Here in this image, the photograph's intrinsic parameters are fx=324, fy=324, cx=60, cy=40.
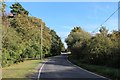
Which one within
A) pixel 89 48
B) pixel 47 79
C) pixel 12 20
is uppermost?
pixel 12 20

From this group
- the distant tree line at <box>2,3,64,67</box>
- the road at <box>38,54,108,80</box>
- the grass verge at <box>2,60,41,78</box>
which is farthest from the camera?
the distant tree line at <box>2,3,64,67</box>

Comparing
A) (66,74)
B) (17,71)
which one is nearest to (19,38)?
(17,71)

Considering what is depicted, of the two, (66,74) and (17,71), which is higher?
(17,71)

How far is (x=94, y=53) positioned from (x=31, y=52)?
79.0 ft

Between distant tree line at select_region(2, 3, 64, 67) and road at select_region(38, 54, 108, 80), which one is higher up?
distant tree line at select_region(2, 3, 64, 67)

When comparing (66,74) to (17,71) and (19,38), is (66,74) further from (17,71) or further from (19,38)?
(19,38)

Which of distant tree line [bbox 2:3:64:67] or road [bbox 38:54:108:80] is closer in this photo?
road [bbox 38:54:108:80]

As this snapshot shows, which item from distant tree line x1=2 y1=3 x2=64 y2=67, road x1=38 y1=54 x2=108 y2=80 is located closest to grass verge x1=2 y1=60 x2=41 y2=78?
road x1=38 y1=54 x2=108 y2=80

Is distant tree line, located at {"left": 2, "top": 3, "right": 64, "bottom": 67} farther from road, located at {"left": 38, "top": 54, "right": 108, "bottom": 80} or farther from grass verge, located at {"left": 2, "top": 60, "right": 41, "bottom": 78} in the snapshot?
road, located at {"left": 38, "top": 54, "right": 108, "bottom": 80}

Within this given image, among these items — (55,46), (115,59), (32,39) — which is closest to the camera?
(115,59)

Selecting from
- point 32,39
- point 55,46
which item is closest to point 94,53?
point 32,39

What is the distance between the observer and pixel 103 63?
1805 inches

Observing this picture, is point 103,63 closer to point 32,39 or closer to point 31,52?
point 31,52

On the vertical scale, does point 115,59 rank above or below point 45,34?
below
